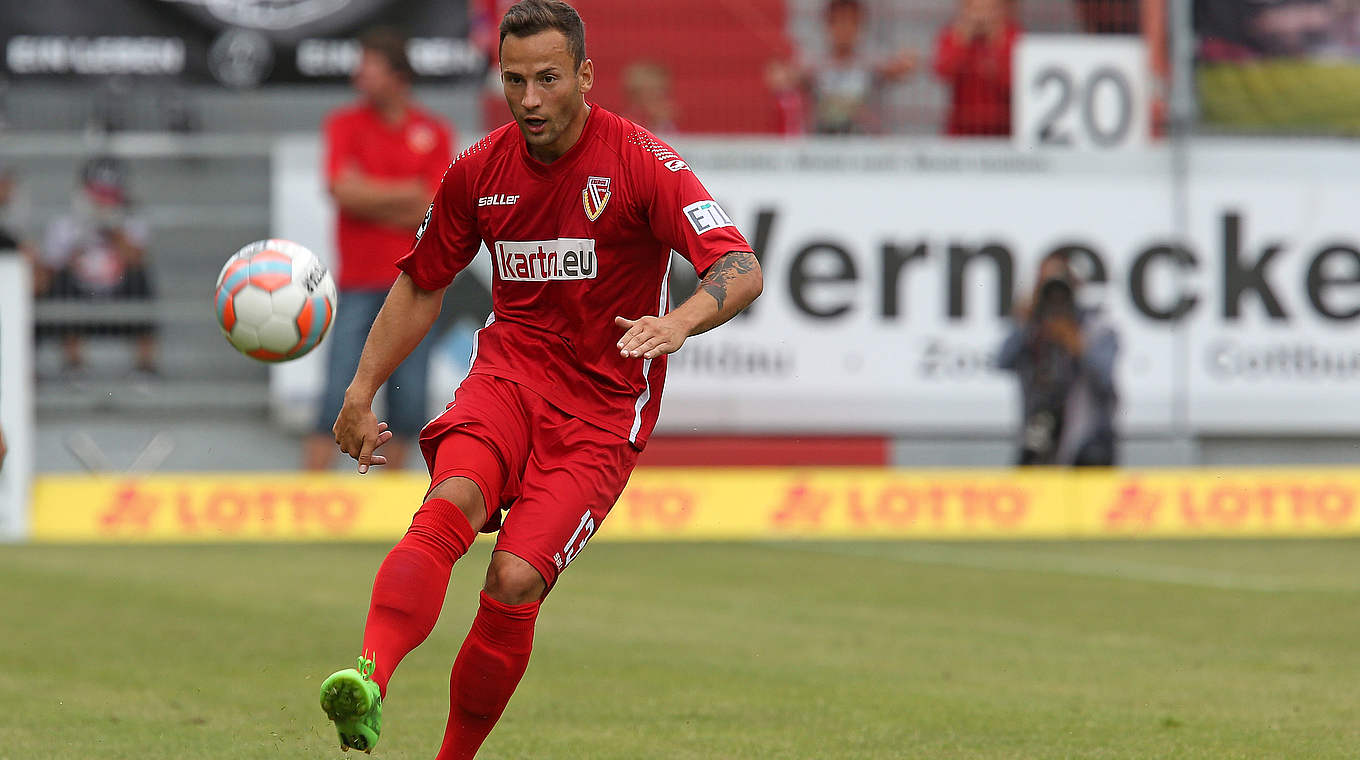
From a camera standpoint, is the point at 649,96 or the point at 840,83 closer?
the point at 649,96

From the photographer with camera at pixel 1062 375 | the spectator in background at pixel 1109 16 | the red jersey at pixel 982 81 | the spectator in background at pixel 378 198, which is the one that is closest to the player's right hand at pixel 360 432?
the spectator in background at pixel 378 198

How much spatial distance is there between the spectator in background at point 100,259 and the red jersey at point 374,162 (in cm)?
292

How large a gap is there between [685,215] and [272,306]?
188 cm

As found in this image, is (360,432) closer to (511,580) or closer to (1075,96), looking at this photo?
(511,580)

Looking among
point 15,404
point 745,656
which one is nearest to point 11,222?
point 15,404

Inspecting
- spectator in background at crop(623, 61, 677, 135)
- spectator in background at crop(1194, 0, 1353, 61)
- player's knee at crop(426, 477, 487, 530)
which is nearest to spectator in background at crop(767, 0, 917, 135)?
spectator in background at crop(623, 61, 677, 135)

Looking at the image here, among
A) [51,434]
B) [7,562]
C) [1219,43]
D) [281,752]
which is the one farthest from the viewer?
[1219,43]

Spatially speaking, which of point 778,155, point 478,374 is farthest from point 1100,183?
point 478,374

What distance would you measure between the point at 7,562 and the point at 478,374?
746cm

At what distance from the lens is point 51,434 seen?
594 inches

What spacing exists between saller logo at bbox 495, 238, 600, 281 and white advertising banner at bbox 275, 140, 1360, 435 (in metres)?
10.1

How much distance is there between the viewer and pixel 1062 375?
50.2 feet

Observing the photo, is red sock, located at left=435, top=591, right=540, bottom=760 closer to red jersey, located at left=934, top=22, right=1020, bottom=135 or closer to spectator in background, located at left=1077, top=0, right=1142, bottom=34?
red jersey, located at left=934, top=22, right=1020, bottom=135

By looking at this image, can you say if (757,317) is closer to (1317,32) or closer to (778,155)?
(778,155)
